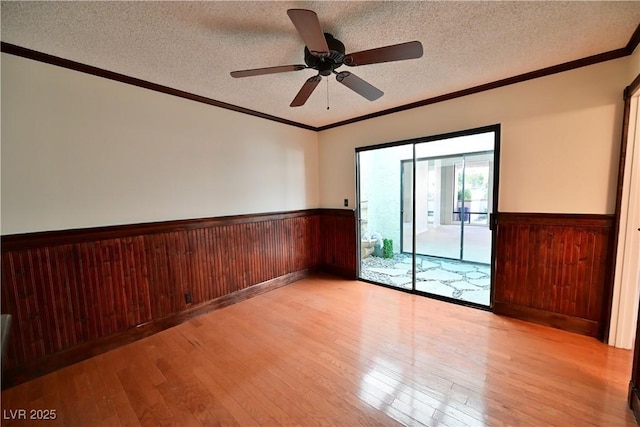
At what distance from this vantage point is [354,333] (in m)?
2.60

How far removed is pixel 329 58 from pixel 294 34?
1.01 feet

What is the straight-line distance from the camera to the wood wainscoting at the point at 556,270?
2.39 m

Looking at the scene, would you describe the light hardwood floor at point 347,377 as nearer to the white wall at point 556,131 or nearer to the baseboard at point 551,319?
the baseboard at point 551,319

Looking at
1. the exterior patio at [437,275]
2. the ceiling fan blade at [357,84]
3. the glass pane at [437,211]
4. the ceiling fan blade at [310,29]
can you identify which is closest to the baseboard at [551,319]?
the exterior patio at [437,275]

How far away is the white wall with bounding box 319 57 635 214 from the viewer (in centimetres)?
229

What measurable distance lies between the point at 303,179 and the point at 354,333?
102 inches

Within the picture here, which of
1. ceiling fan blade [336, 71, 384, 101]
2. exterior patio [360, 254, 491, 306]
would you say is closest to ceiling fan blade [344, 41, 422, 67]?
ceiling fan blade [336, 71, 384, 101]

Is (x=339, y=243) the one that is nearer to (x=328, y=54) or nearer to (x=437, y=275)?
(x=437, y=275)

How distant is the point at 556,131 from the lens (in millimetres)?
2502

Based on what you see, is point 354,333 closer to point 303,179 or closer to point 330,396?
point 330,396

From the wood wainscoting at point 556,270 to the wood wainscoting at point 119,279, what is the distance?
289 centimetres

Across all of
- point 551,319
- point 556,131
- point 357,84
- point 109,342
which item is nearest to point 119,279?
point 109,342

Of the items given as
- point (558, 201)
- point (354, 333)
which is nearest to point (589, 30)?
point (558, 201)

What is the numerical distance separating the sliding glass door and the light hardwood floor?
1200mm
